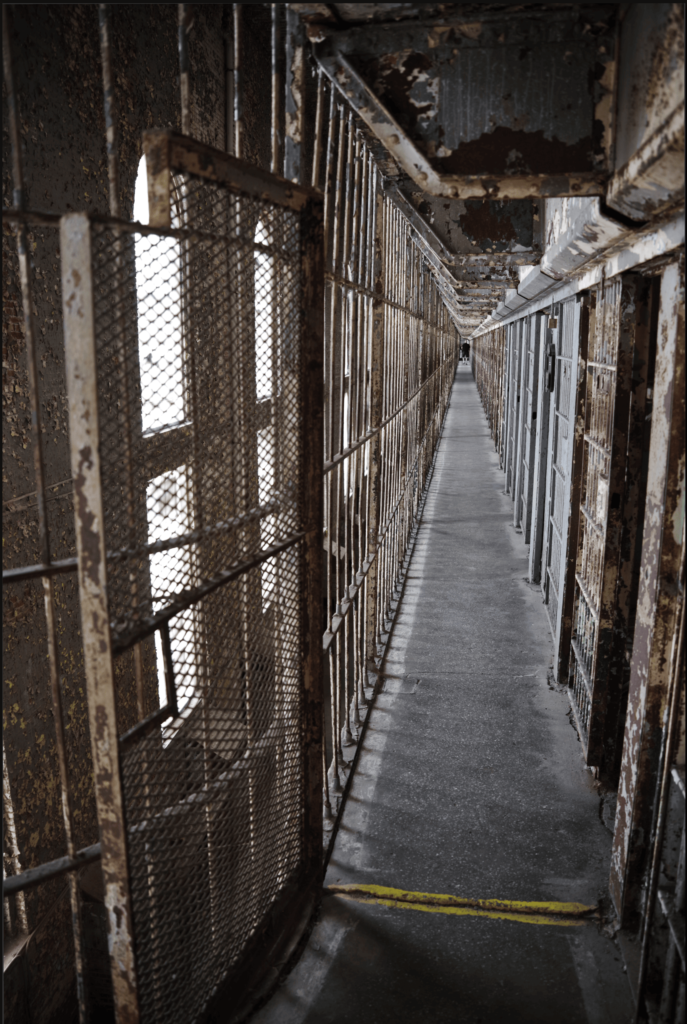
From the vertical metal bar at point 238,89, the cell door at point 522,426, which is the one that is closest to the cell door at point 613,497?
the vertical metal bar at point 238,89

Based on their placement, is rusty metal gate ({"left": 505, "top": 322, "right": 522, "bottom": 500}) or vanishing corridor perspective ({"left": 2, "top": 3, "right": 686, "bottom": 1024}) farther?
rusty metal gate ({"left": 505, "top": 322, "right": 522, "bottom": 500})

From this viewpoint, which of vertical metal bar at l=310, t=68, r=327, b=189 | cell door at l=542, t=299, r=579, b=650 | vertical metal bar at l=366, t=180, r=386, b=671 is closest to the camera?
vertical metal bar at l=310, t=68, r=327, b=189

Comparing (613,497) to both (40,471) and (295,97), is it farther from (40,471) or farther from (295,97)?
(40,471)

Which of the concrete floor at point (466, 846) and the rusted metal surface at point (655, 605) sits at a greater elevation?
the rusted metal surface at point (655, 605)

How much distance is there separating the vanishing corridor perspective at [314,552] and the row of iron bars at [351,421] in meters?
0.03

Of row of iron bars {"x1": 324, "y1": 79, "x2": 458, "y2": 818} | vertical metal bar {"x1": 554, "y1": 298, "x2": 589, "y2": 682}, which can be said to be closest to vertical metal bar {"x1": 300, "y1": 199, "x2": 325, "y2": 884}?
row of iron bars {"x1": 324, "y1": 79, "x2": 458, "y2": 818}

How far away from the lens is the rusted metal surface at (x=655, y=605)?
7.52ft

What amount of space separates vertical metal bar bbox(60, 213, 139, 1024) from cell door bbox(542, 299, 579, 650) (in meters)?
3.42

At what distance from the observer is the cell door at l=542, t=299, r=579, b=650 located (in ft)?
14.7

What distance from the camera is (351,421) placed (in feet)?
12.6

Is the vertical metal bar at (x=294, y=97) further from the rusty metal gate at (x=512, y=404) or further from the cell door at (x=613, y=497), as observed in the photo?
the rusty metal gate at (x=512, y=404)

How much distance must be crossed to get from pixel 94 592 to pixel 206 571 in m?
0.49

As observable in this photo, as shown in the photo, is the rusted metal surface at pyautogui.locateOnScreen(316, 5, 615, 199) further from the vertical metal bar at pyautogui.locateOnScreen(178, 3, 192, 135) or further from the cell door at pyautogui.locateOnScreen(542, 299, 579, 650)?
the cell door at pyautogui.locateOnScreen(542, 299, 579, 650)

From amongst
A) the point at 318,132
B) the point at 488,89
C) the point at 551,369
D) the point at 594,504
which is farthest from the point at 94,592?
the point at 551,369
